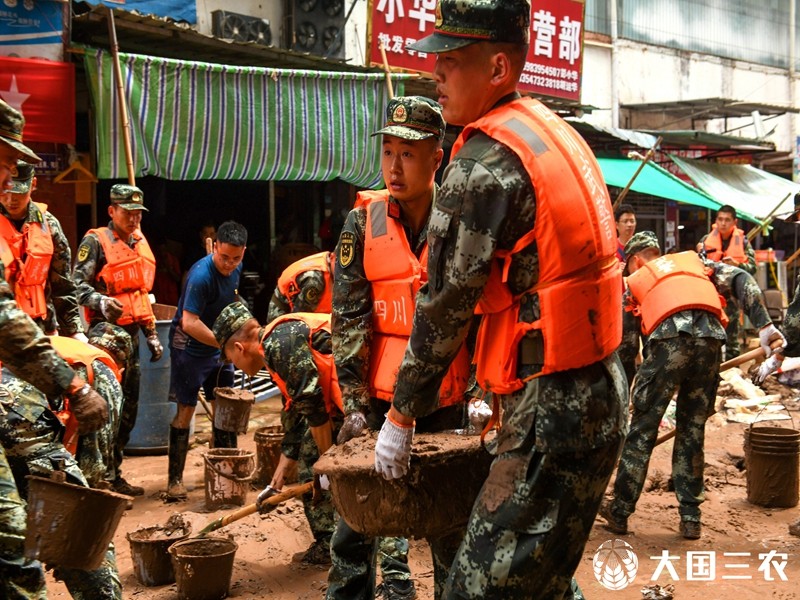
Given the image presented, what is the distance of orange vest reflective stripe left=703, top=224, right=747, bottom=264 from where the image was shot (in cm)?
1335

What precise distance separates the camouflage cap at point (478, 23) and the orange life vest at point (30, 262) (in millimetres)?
3524

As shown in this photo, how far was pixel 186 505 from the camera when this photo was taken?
6840 millimetres

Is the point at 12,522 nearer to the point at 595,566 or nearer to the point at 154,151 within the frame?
the point at 595,566

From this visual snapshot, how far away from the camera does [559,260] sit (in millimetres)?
2604

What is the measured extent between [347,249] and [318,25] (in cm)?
886

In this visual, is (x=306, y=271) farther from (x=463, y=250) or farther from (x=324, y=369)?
(x=463, y=250)

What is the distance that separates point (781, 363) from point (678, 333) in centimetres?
76

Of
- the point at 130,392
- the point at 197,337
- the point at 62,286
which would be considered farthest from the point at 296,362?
the point at 130,392

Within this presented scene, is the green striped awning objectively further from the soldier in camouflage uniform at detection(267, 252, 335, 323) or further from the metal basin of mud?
the metal basin of mud

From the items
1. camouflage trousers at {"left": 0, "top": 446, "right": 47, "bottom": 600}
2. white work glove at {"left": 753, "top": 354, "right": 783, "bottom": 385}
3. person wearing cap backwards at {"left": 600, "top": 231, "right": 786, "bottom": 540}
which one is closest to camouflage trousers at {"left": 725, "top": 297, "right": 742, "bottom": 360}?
white work glove at {"left": 753, "top": 354, "right": 783, "bottom": 385}

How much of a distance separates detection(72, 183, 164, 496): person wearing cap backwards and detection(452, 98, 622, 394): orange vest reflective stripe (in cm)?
505

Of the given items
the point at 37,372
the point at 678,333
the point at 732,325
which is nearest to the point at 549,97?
the point at 732,325

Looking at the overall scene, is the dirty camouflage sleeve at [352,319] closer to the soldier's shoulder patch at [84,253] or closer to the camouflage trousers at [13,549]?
the camouflage trousers at [13,549]

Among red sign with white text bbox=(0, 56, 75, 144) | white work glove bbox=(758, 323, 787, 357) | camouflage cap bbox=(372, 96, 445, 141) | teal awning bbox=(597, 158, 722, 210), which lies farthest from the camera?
teal awning bbox=(597, 158, 722, 210)
